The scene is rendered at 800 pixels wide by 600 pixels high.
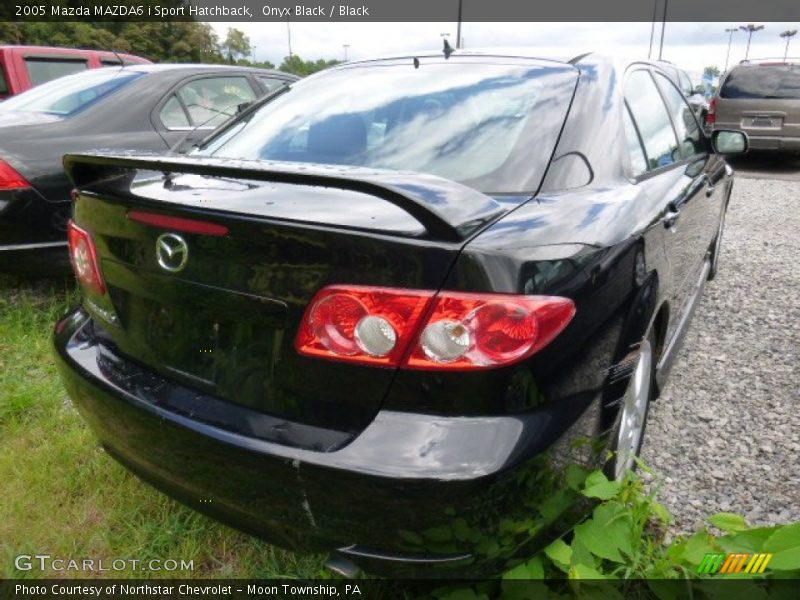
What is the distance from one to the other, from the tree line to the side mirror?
2502cm

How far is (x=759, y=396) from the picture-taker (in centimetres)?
287

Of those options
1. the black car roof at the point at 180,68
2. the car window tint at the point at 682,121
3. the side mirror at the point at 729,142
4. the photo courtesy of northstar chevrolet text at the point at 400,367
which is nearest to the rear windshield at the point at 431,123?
the photo courtesy of northstar chevrolet text at the point at 400,367

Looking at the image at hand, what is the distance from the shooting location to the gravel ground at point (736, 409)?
2.18 m

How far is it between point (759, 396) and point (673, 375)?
0.39 metres

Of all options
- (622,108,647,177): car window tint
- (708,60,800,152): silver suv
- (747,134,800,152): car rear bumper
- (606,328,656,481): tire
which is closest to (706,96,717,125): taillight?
(708,60,800,152): silver suv

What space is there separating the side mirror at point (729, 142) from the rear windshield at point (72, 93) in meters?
3.83

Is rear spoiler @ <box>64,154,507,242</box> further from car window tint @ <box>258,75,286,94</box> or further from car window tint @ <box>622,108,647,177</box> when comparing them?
car window tint @ <box>258,75,286,94</box>

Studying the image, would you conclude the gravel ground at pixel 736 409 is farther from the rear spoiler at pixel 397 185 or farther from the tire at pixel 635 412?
the rear spoiler at pixel 397 185

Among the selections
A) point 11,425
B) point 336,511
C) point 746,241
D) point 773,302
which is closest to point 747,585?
point 336,511

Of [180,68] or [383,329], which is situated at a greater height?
[180,68]

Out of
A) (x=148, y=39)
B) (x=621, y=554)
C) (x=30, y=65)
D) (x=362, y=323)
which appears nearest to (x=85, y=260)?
(x=362, y=323)

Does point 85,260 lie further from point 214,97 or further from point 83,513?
point 214,97

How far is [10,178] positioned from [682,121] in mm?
3530

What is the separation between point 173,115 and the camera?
4316mm
